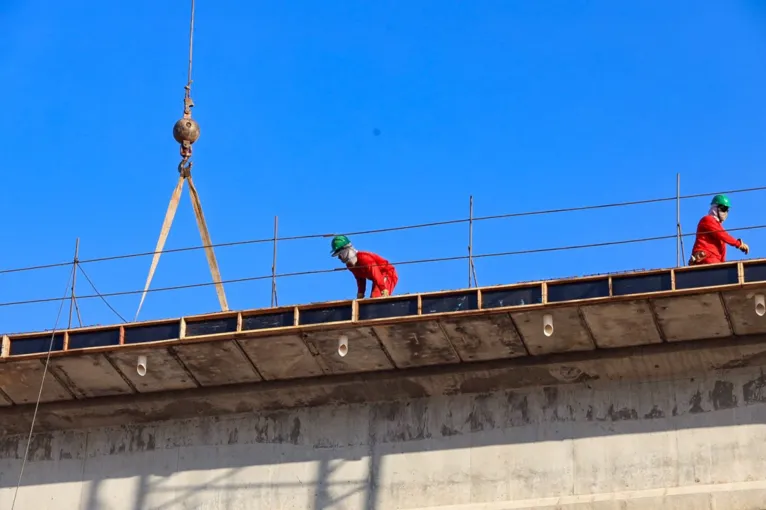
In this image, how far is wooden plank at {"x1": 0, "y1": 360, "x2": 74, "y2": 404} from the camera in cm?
2411

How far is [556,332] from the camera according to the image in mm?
22250

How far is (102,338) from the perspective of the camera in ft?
78.1

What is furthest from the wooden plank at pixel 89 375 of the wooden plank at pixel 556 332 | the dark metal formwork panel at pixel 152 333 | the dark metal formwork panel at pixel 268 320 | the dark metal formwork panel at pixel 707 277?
the dark metal formwork panel at pixel 707 277

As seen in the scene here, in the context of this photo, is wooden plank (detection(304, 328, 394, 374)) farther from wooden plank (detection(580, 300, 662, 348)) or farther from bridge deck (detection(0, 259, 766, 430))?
wooden plank (detection(580, 300, 662, 348))

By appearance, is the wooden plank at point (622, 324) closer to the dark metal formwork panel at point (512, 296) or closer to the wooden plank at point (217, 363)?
the dark metal formwork panel at point (512, 296)

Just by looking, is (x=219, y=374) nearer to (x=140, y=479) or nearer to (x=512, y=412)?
(x=140, y=479)

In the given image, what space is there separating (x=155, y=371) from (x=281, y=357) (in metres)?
2.05

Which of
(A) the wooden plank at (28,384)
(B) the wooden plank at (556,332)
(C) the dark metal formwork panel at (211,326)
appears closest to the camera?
(B) the wooden plank at (556,332)

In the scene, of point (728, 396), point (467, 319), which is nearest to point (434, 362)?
point (467, 319)

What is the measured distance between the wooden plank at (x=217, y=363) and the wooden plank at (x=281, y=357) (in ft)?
0.55

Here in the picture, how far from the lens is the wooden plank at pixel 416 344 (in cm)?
2252

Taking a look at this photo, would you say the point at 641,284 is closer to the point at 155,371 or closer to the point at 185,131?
the point at 155,371

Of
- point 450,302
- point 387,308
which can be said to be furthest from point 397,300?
point 450,302

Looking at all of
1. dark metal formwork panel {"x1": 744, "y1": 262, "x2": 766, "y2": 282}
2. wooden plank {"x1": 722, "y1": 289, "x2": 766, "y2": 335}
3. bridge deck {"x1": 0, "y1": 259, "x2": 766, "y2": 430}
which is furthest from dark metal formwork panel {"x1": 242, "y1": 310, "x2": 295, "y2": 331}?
dark metal formwork panel {"x1": 744, "y1": 262, "x2": 766, "y2": 282}
